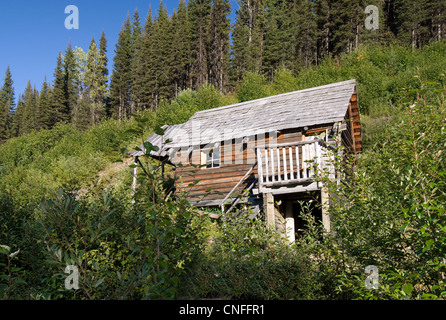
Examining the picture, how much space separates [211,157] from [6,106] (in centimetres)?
7842

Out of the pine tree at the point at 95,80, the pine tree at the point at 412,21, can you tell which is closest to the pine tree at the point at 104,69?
the pine tree at the point at 95,80

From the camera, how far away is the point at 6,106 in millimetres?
75938

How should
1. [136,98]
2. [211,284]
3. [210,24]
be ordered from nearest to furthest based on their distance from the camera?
[211,284] → [210,24] → [136,98]

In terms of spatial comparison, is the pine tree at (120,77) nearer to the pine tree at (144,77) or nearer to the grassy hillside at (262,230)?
the pine tree at (144,77)

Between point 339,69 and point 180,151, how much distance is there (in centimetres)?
1884

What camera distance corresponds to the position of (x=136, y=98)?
55281mm

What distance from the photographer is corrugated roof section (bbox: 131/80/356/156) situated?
12.9 metres

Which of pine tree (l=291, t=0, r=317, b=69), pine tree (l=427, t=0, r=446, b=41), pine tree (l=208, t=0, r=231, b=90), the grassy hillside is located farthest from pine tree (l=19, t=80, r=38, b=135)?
the grassy hillside

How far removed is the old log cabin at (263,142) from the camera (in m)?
11.8

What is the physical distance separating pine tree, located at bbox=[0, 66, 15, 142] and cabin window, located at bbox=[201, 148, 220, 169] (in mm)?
67283

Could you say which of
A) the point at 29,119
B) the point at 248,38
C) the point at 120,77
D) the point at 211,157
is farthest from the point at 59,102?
the point at 211,157

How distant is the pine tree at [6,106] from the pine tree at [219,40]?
4771 cm
